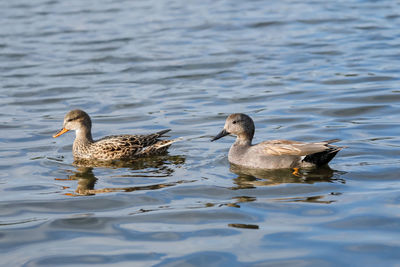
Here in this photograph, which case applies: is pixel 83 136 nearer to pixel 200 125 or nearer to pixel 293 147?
Result: pixel 200 125

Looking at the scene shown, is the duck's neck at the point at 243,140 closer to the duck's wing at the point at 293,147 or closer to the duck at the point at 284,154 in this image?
the duck at the point at 284,154

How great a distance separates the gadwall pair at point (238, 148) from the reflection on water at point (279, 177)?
94 millimetres

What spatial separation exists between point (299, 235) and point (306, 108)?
6.27m

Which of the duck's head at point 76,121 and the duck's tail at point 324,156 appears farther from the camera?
the duck's head at point 76,121

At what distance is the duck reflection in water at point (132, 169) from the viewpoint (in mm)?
8859

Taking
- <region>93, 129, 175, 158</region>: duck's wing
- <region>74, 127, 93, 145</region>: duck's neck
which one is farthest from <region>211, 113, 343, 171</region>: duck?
<region>74, 127, 93, 145</region>: duck's neck

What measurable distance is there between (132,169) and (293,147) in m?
2.30

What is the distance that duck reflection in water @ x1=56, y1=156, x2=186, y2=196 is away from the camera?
8.86 meters

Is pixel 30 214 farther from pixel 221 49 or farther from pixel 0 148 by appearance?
pixel 221 49

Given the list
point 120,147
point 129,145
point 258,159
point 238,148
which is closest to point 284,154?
point 258,159

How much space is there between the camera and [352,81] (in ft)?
48.7

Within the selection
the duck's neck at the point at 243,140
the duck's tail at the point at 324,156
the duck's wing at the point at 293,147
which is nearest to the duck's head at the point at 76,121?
the duck's neck at the point at 243,140

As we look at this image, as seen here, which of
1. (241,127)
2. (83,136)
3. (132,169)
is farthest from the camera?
(83,136)

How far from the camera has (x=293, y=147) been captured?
9.41m
